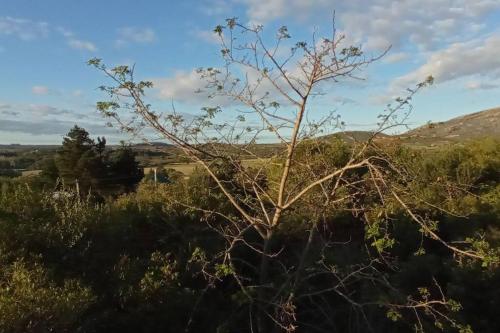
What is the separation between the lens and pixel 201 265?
7.89 m

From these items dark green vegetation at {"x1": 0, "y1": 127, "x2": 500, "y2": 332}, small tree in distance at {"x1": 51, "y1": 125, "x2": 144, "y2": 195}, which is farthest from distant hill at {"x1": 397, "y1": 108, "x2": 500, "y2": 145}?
small tree in distance at {"x1": 51, "y1": 125, "x2": 144, "y2": 195}

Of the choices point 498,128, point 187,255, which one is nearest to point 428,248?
point 187,255

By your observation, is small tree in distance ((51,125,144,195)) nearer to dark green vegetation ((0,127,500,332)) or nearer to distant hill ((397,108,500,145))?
distant hill ((397,108,500,145))

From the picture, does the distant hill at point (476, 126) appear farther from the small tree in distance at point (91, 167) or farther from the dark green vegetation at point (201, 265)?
the small tree in distance at point (91, 167)

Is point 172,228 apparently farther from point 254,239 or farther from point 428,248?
point 428,248

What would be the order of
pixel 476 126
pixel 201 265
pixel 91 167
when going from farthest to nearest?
1. pixel 91 167
2. pixel 476 126
3. pixel 201 265

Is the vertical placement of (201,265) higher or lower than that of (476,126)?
lower

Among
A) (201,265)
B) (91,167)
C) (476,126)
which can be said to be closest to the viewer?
(201,265)

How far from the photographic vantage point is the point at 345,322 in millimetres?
8500

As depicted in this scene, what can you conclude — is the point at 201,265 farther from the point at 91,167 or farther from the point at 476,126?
the point at 91,167

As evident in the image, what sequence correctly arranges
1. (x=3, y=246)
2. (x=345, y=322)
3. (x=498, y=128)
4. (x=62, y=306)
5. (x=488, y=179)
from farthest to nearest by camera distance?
(x=498, y=128) → (x=488, y=179) → (x=345, y=322) → (x=3, y=246) → (x=62, y=306)

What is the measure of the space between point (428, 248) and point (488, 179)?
6.39m

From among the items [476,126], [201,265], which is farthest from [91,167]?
[201,265]

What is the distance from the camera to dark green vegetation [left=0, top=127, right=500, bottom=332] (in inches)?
232
